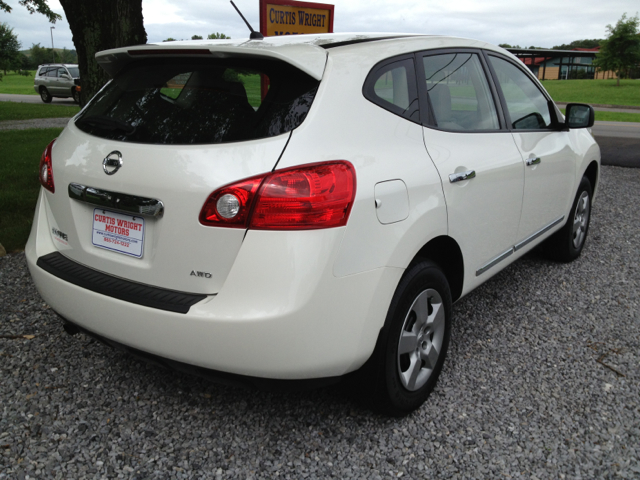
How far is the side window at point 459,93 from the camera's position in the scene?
9.21 ft

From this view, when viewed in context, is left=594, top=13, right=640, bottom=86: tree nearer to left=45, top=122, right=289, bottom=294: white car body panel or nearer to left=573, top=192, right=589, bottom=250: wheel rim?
left=573, top=192, right=589, bottom=250: wheel rim

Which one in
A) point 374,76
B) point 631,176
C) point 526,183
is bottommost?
point 631,176

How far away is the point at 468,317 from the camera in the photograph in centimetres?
376

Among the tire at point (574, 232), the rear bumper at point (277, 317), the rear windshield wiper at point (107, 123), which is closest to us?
the rear bumper at point (277, 317)

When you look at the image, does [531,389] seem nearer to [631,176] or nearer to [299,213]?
[299,213]

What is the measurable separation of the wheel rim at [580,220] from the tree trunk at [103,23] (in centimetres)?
449

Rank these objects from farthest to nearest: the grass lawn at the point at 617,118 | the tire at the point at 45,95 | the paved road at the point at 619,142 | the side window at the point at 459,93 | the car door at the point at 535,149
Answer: the tire at the point at 45,95
the grass lawn at the point at 617,118
the paved road at the point at 619,142
the car door at the point at 535,149
the side window at the point at 459,93

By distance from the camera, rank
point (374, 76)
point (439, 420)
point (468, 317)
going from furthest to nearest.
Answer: point (468, 317)
point (439, 420)
point (374, 76)

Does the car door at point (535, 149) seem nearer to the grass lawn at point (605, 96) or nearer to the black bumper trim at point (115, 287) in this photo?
the black bumper trim at point (115, 287)

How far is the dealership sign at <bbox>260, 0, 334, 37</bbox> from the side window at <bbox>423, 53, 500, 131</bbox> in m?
4.32

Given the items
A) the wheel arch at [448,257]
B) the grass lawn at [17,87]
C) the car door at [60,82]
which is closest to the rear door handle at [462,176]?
the wheel arch at [448,257]

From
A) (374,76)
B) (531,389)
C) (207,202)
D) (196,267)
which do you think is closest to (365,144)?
(374,76)

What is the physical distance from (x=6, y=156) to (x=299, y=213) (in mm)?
8627

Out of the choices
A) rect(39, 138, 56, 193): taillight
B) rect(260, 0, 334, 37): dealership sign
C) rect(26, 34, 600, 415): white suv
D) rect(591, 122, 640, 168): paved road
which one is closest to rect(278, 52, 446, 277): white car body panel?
rect(26, 34, 600, 415): white suv
